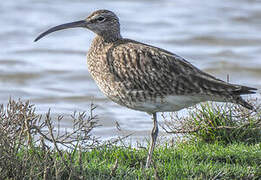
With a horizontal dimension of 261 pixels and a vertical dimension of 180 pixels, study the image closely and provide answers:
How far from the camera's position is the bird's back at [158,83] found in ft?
24.0

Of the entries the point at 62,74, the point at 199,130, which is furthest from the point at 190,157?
the point at 62,74

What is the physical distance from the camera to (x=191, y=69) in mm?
7504

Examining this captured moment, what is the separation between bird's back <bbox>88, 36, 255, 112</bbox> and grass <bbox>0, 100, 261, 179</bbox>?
58 cm

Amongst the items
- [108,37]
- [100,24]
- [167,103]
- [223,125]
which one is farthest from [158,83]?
[100,24]

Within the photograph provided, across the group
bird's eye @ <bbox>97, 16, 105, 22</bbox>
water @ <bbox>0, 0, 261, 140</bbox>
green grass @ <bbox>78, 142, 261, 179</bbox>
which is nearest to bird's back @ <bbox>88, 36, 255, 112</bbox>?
green grass @ <bbox>78, 142, 261, 179</bbox>

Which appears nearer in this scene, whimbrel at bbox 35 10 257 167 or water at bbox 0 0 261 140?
whimbrel at bbox 35 10 257 167

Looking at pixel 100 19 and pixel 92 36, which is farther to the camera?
pixel 92 36

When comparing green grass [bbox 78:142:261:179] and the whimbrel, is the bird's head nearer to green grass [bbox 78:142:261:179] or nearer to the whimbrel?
the whimbrel

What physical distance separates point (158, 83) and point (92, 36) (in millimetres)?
9954

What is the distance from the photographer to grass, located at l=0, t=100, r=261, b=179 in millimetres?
6043

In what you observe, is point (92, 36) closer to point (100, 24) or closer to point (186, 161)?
point (100, 24)

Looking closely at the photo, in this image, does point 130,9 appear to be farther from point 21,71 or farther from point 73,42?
point 21,71

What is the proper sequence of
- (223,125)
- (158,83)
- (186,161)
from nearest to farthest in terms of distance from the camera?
(186,161)
(158,83)
(223,125)

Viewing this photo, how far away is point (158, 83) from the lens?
7.36 metres
